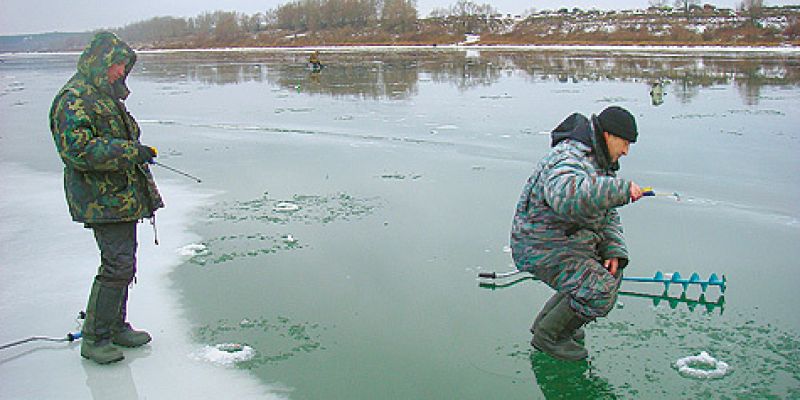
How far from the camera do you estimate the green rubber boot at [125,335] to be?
383 centimetres

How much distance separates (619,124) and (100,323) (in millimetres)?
2875

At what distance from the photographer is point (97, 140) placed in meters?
3.45

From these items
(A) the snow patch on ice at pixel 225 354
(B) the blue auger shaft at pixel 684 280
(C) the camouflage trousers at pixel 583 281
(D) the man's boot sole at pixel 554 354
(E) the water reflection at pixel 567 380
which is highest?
(C) the camouflage trousers at pixel 583 281

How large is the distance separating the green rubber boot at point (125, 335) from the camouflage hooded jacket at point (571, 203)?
2148 mm

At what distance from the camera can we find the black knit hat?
328 centimetres

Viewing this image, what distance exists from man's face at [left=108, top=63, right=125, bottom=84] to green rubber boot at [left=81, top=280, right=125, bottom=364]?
1087 millimetres

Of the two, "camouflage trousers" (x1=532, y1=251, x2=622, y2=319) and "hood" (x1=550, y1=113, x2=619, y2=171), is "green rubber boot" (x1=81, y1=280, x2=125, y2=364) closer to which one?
"camouflage trousers" (x1=532, y1=251, x2=622, y2=319)

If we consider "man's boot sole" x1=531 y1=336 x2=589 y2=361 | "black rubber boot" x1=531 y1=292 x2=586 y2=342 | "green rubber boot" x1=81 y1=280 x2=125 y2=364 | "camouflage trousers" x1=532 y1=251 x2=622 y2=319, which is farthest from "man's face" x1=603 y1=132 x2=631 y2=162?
"green rubber boot" x1=81 y1=280 x2=125 y2=364

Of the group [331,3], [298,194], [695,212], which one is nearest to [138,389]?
[298,194]

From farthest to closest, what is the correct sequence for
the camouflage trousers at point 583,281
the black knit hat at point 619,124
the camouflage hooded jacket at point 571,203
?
1. the camouflage trousers at point 583,281
2. the black knit hat at point 619,124
3. the camouflage hooded jacket at point 571,203

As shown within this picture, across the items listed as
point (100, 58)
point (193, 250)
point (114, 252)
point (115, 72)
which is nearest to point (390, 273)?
point (193, 250)

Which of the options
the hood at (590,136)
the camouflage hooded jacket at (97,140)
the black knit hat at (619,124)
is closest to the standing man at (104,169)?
the camouflage hooded jacket at (97,140)

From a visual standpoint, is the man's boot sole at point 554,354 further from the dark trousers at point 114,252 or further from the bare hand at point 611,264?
the dark trousers at point 114,252

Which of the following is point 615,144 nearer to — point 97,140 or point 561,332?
point 561,332
